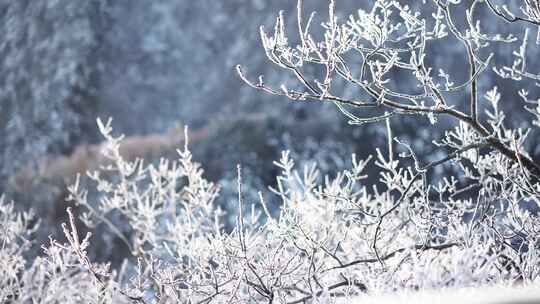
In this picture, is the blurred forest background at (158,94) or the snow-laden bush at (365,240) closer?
the snow-laden bush at (365,240)

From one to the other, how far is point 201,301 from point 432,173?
1161 centimetres

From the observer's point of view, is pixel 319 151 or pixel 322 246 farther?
pixel 319 151

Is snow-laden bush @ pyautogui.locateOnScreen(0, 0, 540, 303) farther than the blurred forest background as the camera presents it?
No

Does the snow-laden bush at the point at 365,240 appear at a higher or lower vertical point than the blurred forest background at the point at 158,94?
lower

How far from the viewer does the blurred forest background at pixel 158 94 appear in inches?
661

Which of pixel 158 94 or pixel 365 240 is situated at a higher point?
pixel 158 94

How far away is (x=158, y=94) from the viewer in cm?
2745

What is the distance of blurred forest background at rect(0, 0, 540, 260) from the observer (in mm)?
16781

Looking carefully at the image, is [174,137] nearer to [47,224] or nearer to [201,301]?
[47,224]

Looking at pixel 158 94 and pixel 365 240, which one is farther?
pixel 158 94

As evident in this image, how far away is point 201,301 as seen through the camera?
13.7 feet

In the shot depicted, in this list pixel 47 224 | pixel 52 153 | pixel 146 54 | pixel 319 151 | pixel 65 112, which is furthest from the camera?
pixel 146 54

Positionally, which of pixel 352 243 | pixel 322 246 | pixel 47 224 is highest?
pixel 47 224

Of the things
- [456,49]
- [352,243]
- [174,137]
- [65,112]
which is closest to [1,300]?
[352,243]
